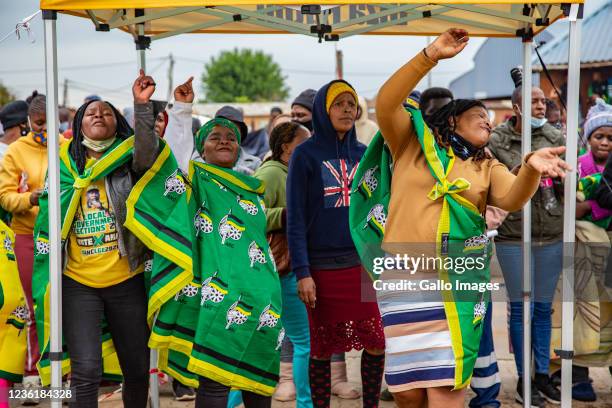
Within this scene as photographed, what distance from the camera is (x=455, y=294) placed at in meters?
4.07

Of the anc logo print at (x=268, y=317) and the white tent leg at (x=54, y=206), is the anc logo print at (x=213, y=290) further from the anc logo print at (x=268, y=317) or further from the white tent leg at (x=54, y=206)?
the white tent leg at (x=54, y=206)

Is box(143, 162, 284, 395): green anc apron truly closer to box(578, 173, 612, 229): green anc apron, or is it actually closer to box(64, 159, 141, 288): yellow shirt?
box(64, 159, 141, 288): yellow shirt

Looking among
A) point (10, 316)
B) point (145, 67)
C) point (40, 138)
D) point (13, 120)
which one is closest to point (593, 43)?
point (13, 120)

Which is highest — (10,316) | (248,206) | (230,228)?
(248,206)

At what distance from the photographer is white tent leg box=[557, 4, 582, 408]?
4.35 m

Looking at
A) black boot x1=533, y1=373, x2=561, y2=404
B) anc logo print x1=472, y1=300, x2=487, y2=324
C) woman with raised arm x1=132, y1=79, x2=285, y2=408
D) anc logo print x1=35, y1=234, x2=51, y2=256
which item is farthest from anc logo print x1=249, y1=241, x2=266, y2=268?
black boot x1=533, y1=373, x2=561, y2=404

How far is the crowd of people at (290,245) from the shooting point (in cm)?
407

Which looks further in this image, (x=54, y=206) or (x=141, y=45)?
(x=141, y=45)

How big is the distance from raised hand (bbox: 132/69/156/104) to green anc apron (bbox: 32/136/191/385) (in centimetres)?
29

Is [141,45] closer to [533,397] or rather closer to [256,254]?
[256,254]

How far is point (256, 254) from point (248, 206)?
279 millimetres

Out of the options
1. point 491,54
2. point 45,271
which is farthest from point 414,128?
point 491,54

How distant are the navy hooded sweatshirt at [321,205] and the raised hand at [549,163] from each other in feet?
4.90

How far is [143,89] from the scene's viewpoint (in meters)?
4.34
